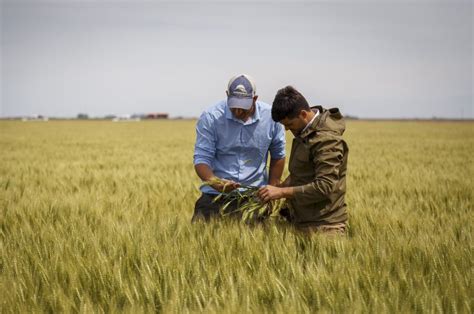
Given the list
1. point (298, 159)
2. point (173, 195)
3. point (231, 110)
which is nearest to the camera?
point (298, 159)

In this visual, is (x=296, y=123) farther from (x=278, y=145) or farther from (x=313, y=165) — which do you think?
(x=278, y=145)

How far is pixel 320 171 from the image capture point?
2.61 meters

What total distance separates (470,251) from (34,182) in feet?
18.2

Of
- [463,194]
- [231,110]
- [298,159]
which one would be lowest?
[463,194]

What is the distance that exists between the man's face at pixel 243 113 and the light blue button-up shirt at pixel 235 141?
26 millimetres

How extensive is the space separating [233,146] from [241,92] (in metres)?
0.50

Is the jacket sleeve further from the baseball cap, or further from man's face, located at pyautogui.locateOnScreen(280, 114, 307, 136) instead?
the baseball cap

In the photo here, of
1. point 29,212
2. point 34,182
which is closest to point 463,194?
point 29,212

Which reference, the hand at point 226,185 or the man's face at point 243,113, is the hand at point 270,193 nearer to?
the hand at point 226,185

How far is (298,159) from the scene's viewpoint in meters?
2.81

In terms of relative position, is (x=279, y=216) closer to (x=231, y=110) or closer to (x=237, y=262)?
(x=231, y=110)

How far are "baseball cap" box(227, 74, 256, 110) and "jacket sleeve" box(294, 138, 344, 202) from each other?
2.10 ft

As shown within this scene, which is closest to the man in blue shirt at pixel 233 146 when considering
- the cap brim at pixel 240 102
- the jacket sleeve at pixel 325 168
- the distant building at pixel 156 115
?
the cap brim at pixel 240 102

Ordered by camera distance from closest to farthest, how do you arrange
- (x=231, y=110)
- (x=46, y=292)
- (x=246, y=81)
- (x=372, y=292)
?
1. (x=372, y=292)
2. (x=46, y=292)
3. (x=246, y=81)
4. (x=231, y=110)
